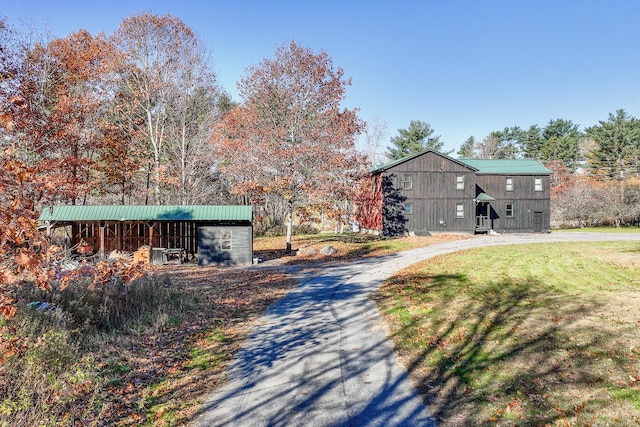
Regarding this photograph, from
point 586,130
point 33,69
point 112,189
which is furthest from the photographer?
point 586,130

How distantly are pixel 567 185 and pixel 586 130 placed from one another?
1478 inches

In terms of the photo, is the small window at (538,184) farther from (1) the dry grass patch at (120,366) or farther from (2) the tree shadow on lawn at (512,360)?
(1) the dry grass patch at (120,366)

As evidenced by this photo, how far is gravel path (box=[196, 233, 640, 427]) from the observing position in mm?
5664

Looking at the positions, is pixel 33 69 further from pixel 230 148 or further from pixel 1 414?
pixel 1 414

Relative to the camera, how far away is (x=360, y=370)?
24.3ft

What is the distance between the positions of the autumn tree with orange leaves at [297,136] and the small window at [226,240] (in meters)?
4.24

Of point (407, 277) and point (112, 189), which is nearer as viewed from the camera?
point (407, 277)

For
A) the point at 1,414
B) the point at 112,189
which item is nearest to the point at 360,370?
the point at 1,414

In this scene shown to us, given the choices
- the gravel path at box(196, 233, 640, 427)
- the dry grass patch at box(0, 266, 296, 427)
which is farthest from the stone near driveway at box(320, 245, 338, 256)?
the dry grass patch at box(0, 266, 296, 427)

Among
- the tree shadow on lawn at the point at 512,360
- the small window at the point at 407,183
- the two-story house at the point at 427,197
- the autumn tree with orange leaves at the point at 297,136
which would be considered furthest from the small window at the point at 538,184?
the tree shadow on lawn at the point at 512,360

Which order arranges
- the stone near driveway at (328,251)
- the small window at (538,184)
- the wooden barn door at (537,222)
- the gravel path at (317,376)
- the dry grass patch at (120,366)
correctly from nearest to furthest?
the dry grass patch at (120,366)
the gravel path at (317,376)
the stone near driveway at (328,251)
the small window at (538,184)
the wooden barn door at (537,222)

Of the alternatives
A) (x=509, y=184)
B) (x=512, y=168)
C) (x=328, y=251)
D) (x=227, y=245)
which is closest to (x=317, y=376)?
(x=227, y=245)

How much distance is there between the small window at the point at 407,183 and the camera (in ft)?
120

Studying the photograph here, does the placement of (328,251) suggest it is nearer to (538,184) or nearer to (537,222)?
(537,222)
